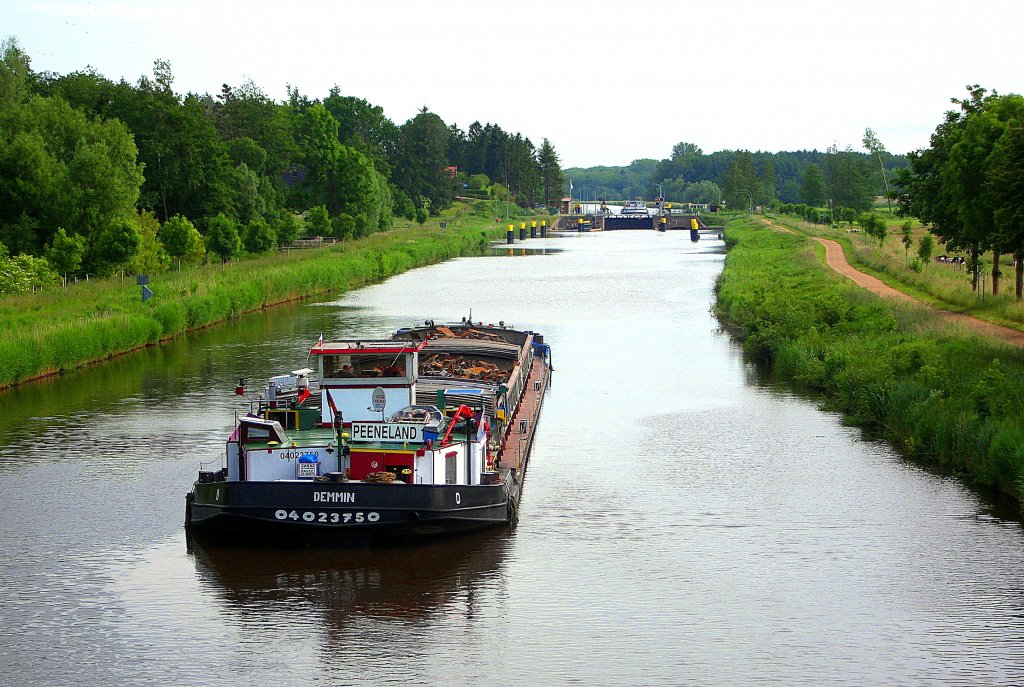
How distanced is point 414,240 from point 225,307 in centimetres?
5646

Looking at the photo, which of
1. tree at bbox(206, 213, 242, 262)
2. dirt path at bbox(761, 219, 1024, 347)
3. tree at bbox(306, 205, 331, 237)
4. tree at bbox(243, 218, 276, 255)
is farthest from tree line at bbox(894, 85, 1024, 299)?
tree at bbox(306, 205, 331, 237)

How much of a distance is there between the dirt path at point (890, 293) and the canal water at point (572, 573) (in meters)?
6.67

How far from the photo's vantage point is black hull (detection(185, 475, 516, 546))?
2236cm

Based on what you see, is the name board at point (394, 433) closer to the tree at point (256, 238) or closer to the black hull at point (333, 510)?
the black hull at point (333, 510)

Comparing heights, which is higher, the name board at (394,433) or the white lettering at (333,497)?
the name board at (394,433)

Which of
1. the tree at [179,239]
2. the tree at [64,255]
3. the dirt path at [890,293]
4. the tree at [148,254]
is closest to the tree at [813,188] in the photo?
the dirt path at [890,293]

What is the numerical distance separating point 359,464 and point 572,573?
436 centimetres

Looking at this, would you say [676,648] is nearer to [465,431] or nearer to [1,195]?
[465,431]

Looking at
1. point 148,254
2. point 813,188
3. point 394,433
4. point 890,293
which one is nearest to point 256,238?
point 148,254

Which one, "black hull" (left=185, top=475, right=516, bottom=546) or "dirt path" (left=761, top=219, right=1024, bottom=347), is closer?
"black hull" (left=185, top=475, right=516, bottom=546)

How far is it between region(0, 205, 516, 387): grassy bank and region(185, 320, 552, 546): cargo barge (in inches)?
746

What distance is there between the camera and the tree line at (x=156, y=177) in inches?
2734

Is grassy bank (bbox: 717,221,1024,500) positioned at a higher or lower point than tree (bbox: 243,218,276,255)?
lower

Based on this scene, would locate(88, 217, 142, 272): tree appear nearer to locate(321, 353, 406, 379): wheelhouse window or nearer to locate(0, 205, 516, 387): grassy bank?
locate(0, 205, 516, 387): grassy bank
